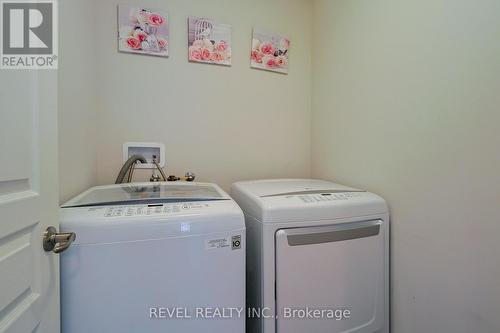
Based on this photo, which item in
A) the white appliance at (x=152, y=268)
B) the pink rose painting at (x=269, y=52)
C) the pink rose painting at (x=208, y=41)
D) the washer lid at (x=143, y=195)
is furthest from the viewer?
the pink rose painting at (x=269, y=52)

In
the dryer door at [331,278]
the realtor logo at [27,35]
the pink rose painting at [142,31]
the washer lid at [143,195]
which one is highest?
the pink rose painting at [142,31]

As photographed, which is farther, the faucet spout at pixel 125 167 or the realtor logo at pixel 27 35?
the faucet spout at pixel 125 167

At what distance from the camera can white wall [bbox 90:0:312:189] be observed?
1277 millimetres

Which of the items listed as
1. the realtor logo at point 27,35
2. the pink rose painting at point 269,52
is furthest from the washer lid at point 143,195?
the pink rose painting at point 269,52

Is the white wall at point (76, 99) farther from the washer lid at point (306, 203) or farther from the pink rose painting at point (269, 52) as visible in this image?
the pink rose painting at point (269, 52)

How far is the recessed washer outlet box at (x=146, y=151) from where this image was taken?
1.30 meters

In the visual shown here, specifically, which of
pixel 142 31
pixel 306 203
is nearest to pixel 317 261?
pixel 306 203

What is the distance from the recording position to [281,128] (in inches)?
63.6

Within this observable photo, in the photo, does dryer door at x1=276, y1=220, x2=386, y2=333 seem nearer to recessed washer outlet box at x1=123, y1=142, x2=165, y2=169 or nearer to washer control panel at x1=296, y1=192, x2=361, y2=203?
washer control panel at x1=296, y1=192, x2=361, y2=203

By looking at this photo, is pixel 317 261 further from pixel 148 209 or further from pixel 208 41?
pixel 208 41

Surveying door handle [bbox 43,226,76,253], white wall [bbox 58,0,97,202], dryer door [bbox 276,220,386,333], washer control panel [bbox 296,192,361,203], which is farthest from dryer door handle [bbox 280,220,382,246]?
white wall [bbox 58,0,97,202]

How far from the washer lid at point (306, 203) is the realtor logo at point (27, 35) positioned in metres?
0.76

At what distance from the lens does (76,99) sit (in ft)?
3.17

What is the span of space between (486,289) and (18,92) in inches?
56.2
